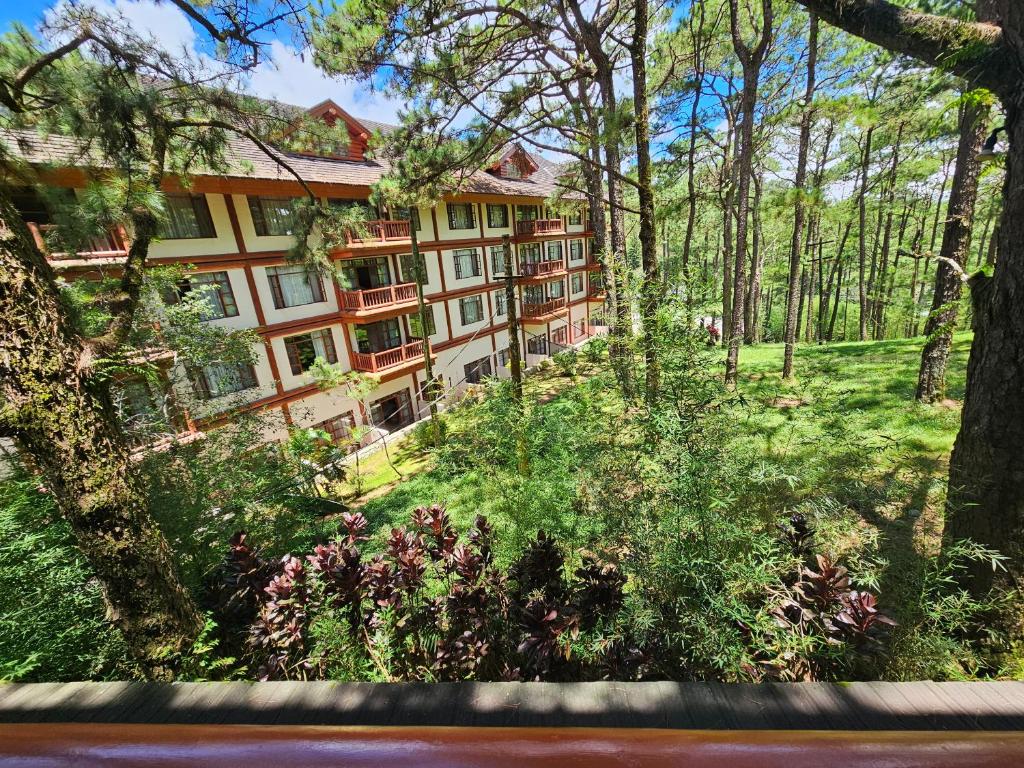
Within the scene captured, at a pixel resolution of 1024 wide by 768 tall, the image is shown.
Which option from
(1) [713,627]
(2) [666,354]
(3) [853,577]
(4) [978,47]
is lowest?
(1) [713,627]

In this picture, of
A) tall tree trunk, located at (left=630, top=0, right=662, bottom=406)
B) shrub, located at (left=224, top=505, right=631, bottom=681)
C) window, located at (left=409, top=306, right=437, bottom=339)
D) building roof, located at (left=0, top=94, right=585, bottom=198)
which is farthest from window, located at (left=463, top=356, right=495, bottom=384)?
shrub, located at (left=224, top=505, right=631, bottom=681)

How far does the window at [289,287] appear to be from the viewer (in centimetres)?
1069

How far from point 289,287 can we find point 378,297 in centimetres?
248

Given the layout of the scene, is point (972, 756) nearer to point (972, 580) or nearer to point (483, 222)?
point (972, 580)

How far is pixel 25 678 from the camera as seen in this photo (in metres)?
2.24

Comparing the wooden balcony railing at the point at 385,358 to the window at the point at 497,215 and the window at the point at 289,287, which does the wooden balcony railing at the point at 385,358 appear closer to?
the window at the point at 289,287

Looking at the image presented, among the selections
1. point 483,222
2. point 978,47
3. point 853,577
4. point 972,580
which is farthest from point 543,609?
point 483,222

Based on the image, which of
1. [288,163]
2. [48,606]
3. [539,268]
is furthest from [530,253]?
[48,606]

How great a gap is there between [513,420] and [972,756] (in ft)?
14.8

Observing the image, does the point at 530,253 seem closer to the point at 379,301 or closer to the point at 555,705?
the point at 379,301

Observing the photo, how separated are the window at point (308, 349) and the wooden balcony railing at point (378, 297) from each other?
108 centimetres

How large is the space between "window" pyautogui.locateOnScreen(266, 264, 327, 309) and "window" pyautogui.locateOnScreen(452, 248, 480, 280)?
213 inches

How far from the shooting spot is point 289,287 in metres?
11.1

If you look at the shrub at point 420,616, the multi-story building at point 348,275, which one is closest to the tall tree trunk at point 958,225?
the multi-story building at point 348,275
